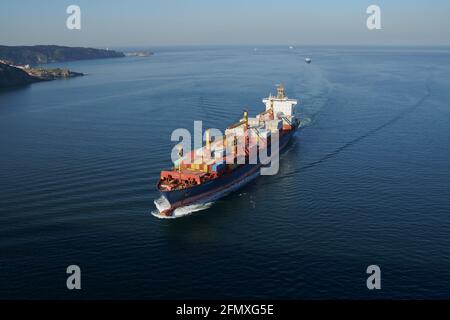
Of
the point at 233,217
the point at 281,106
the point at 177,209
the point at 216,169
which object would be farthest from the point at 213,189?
the point at 281,106

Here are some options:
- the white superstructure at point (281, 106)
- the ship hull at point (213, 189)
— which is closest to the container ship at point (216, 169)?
the ship hull at point (213, 189)

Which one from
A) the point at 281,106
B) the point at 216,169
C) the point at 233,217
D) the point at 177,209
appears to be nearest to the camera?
the point at 233,217

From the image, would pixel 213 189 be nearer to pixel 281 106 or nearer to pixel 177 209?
pixel 177 209

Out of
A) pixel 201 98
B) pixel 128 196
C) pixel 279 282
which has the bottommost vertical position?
pixel 279 282

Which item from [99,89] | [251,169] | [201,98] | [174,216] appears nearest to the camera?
[174,216]

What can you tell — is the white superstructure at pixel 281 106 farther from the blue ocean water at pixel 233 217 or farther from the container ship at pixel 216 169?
the container ship at pixel 216 169

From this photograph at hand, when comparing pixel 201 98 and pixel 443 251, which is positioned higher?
pixel 201 98

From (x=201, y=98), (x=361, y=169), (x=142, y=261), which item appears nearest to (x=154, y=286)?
(x=142, y=261)

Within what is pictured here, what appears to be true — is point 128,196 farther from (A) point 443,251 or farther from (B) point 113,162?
(A) point 443,251
